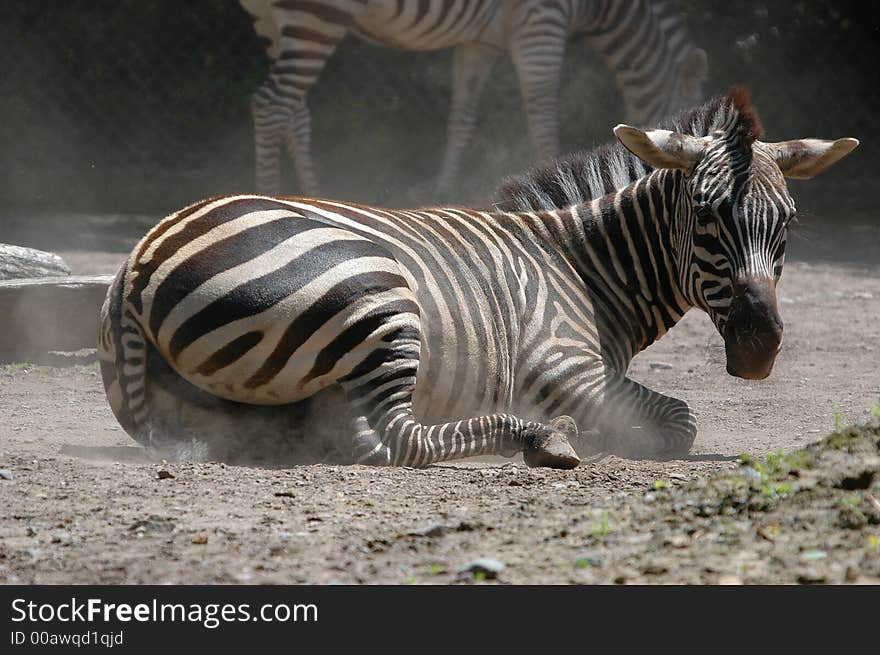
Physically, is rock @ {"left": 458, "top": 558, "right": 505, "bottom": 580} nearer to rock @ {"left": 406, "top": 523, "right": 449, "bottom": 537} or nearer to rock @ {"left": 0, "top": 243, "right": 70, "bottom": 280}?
rock @ {"left": 406, "top": 523, "right": 449, "bottom": 537}

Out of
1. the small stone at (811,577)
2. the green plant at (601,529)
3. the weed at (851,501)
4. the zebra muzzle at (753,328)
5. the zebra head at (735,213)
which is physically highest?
the zebra head at (735,213)

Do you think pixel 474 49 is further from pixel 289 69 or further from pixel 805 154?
pixel 805 154

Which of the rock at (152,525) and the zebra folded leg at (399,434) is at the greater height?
the zebra folded leg at (399,434)

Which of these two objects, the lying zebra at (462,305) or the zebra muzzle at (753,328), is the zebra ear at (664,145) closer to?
the lying zebra at (462,305)

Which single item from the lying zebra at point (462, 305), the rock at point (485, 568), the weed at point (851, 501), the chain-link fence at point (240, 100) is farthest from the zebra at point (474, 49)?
the rock at point (485, 568)

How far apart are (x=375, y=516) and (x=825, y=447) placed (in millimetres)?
1359

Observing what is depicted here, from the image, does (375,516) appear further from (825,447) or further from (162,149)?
(162,149)

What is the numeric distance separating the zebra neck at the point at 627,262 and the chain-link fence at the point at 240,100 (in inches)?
237

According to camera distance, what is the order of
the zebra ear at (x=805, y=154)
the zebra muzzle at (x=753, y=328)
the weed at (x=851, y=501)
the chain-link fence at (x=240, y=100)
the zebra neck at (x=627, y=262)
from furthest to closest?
the chain-link fence at (x=240, y=100), the zebra neck at (x=627, y=262), the zebra ear at (x=805, y=154), the zebra muzzle at (x=753, y=328), the weed at (x=851, y=501)

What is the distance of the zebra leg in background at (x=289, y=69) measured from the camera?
416 inches

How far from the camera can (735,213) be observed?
4.71 m

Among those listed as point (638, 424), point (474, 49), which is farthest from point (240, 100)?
point (638, 424)

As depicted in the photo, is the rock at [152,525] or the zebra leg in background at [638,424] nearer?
the rock at [152,525]
